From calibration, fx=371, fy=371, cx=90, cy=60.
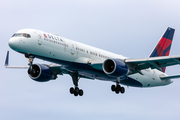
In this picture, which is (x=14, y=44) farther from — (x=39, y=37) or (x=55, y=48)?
(x=55, y=48)

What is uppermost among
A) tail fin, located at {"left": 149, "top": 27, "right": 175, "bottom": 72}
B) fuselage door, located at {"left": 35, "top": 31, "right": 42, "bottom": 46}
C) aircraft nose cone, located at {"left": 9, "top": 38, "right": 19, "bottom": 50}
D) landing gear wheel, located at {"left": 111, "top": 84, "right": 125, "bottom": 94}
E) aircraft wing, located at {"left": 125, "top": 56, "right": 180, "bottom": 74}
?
tail fin, located at {"left": 149, "top": 27, "right": 175, "bottom": 72}

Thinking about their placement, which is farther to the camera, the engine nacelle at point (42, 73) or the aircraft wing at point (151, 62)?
the engine nacelle at point (42, 73)

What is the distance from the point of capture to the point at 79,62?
137ft

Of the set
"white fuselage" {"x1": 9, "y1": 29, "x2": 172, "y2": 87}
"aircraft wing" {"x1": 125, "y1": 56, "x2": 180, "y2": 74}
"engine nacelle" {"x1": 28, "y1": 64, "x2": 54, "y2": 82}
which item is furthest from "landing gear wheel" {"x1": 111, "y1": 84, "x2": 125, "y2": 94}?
"engine nacelle" {"x1": 28, "y1": 64, "x2": 54, "y2": 82}

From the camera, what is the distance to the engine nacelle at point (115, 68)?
40.7 m

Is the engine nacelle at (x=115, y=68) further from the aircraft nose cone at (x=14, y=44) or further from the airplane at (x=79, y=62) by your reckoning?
the aircraft nose cone at (x=14, y=44)

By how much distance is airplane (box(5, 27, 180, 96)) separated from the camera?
126 feet

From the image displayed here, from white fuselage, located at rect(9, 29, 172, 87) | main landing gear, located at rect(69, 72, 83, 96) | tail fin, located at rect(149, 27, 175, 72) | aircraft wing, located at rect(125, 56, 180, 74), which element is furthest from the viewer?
tail fin, located at rect(149, 27, 175, 72)

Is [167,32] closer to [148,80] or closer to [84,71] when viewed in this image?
[148,80]

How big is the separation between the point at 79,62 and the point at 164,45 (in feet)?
66.9

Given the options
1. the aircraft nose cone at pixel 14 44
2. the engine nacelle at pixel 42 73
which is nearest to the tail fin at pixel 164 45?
the engine nacelle at pixel 42 73

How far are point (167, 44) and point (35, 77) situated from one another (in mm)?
22895

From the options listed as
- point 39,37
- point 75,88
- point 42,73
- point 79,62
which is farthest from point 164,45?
point 39,37

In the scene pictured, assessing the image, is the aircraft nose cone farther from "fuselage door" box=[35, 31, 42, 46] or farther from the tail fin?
the tail fin
